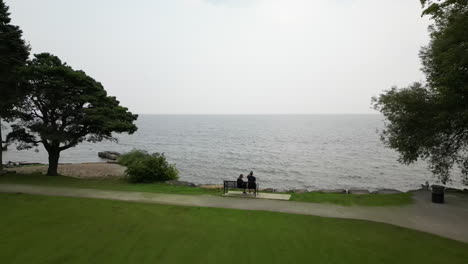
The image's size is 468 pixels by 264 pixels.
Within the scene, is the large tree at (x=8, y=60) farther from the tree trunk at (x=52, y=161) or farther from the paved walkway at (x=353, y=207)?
the paved walkway at (x=353, y=207)

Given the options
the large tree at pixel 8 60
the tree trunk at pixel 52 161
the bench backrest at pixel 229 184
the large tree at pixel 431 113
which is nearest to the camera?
the large tree at pixel 431 113

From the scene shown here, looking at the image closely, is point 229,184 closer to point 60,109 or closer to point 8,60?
point 60,109

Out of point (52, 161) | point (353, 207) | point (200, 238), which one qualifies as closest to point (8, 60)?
point (52, 161)

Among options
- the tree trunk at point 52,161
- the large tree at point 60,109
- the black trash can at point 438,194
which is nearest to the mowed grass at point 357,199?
the black trash can at point 438,194

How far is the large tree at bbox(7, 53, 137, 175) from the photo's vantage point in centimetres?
2156

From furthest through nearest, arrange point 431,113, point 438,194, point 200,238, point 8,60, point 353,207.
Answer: point 8,60, point 431,113, point 438,194, point 353,207, point 200,238

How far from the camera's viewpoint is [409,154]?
1938 cm

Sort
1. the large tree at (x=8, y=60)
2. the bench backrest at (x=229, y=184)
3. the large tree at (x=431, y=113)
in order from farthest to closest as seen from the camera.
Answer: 1. the large tree at (x=8, y=60)
2. the bench backrest at (x=229, y=184)
3. the large tree at (x=431, y=113)

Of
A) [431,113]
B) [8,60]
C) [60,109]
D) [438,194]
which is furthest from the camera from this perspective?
[60,109]

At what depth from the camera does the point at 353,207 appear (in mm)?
14766

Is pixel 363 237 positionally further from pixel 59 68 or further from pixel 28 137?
pixel 28 137

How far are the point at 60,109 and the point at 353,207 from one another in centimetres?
2139

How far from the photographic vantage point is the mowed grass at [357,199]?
614 inches

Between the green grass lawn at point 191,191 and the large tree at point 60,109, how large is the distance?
9.80ft
